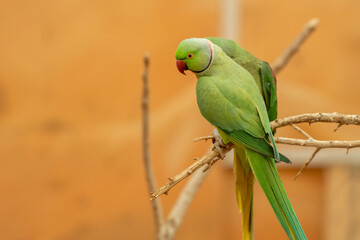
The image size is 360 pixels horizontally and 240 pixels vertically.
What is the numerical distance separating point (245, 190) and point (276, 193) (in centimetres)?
19

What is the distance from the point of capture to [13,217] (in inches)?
92.1

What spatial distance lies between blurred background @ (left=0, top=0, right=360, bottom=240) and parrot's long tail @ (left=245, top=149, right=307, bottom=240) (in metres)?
1.50

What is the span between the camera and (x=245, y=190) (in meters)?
1.10

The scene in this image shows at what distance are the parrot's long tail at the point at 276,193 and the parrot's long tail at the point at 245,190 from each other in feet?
0.38

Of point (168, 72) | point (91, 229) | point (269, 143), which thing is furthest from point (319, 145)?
point (91, 229)

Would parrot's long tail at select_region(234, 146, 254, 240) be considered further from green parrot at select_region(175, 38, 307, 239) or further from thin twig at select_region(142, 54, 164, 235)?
thin twig at select_region(142, 54, 164, 235)

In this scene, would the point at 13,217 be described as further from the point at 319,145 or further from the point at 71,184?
the point at 319,145

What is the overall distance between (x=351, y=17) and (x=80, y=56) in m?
1.25

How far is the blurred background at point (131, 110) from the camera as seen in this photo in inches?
91.1

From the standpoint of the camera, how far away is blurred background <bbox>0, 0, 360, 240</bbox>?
7.59 feet

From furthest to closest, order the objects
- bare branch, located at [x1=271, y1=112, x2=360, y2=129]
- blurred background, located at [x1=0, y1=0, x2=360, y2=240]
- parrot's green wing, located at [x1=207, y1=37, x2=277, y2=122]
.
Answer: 1. blurred background, located at [x1=0, y1=0, x2=360, y2=240]
2. parrot's green wing, located at [x1=207, y1=37, x2=277, y2=122]
3. bare branch, located at [x1=271, y1=112, x2=360, y2=129]

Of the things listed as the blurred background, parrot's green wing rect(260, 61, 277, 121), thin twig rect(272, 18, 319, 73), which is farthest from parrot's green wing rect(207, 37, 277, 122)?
the blurred background

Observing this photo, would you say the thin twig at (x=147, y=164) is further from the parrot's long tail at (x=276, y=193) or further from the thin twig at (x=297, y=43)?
the parrot's long tail at (x=276, y=193)

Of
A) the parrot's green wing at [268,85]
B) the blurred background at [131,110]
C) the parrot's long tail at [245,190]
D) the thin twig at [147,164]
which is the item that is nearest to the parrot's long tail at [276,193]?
the parrot's long tail at [245,190]
